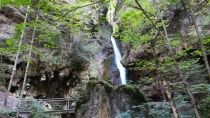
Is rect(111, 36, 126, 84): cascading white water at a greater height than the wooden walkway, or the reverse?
rect(111, 36, 126, 84): cascading white water

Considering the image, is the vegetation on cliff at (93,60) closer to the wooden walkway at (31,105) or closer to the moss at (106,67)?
the moss at (106,67)

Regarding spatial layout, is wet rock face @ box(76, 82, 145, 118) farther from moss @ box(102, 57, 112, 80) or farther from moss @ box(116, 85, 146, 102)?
moss @ box(102, 57, 112, 80)

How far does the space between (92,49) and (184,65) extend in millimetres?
11141

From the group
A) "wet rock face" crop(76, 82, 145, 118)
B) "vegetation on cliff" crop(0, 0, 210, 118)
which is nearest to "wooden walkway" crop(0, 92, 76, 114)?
"vegetation on cliff" crop(0, 0, 210, 118)

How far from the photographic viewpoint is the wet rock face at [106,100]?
7051mm

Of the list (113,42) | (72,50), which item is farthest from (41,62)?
(113,42)

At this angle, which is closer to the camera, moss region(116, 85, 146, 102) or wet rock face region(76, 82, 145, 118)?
wet rock face region(76, 82, 145, 118)

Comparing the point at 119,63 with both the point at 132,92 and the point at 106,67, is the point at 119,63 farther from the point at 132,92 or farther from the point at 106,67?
the point at 132,92

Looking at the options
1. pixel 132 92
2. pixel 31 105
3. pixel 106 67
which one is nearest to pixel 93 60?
pixel 106 67

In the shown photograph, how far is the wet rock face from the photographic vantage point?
705 cm

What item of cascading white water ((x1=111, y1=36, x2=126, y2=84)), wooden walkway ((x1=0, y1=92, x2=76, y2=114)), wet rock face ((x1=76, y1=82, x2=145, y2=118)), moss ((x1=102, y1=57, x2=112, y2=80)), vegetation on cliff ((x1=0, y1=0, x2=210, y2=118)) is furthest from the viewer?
moss ((x1=102, y1=57, x2=112, y2=80))

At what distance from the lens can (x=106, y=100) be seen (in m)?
7.21

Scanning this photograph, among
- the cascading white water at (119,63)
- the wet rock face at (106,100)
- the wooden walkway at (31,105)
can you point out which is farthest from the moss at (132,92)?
the cascading white water at (119,63)

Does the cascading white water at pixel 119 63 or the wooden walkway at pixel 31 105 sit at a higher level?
the cascading white water at pixel 119 63
